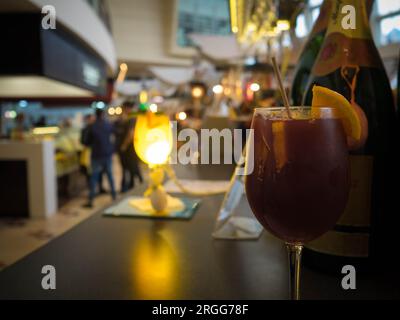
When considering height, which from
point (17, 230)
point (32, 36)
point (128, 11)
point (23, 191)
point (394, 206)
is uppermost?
point (128, 11)

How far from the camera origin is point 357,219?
569 mm

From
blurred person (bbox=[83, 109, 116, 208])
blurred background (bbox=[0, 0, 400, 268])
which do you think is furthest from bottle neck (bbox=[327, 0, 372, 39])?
blurred person (bbox=[83, 109, 116, 208])

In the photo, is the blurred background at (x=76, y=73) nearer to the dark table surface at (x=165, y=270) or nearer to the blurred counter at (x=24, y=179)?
the blurred counter at (x=24, y=179)

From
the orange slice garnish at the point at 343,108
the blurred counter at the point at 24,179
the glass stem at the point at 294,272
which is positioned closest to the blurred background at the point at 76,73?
the blurred counter at the point at 24,179

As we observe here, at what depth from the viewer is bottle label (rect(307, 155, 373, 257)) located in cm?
57

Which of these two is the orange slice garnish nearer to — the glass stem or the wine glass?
the wine glass

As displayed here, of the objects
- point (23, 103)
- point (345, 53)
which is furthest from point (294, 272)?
point (23, 103)

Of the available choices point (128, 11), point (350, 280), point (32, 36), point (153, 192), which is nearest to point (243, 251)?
point (350, 280)

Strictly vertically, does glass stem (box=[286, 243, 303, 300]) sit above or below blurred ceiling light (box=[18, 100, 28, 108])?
below

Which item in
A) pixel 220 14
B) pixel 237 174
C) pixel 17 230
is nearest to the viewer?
pixel 237 174

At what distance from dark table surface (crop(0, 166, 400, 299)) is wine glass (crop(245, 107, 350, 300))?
14 centimetres
